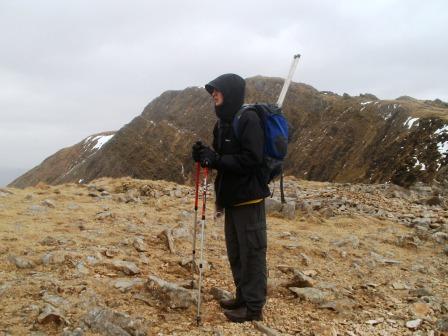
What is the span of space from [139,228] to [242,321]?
14.8ft

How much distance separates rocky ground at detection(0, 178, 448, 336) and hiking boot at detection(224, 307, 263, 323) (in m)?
0.12

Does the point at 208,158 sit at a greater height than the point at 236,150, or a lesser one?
lesser

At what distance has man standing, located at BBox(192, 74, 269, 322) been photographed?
535cm

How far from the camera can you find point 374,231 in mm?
12141

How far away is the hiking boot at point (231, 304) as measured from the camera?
590cm

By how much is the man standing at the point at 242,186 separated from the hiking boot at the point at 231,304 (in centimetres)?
18

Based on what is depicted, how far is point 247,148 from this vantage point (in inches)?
207

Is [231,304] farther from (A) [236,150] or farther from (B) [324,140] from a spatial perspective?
(B) [324,140]

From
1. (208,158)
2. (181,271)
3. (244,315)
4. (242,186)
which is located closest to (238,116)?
(208,158)

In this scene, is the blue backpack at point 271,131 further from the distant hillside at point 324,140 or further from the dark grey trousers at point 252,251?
the distant hillside at point 324,140

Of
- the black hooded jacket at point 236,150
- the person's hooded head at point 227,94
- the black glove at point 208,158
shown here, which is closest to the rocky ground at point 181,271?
the black hooded jacket at point 236,150

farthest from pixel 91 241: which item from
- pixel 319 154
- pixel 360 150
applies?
pixel 319 154

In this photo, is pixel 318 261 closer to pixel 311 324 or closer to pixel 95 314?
pixel 311 324

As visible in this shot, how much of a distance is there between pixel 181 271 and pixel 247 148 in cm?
293
